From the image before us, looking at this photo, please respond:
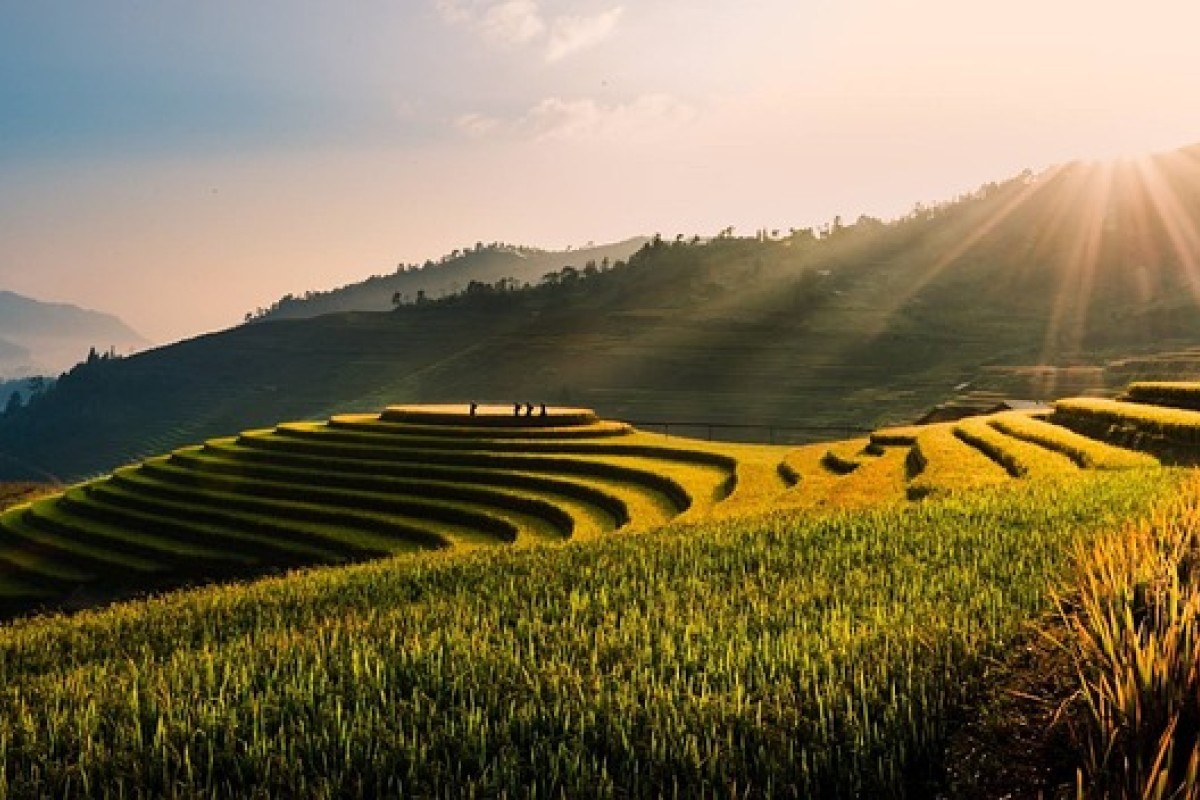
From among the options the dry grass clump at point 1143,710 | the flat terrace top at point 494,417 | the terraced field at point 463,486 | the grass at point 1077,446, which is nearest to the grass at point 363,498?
the terraced field at point 463,486

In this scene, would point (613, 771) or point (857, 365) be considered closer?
point (613, 771)

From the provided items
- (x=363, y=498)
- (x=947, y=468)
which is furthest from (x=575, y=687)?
(x=363, y=498)

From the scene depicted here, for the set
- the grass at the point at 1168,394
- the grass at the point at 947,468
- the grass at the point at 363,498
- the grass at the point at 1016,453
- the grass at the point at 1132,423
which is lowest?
the grass at the point at 363,498

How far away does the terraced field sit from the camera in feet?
96.2

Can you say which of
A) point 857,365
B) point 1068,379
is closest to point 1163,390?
point 1068,379

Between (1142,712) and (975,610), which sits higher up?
(1142,712)

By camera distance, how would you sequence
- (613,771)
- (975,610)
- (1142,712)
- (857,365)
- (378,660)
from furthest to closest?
(857,365) < (975,610) < (378,660) < (613,771) < (1142,712)

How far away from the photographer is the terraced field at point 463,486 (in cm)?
2933

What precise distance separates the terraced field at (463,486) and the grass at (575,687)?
12706 mm

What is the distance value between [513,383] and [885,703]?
186170 mm

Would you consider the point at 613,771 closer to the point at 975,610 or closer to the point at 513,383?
the point at 975,610

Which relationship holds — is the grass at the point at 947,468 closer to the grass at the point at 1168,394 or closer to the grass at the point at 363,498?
the grass at the point at 363,498

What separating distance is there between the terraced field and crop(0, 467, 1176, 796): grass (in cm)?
1271

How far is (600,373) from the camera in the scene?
594 feet
